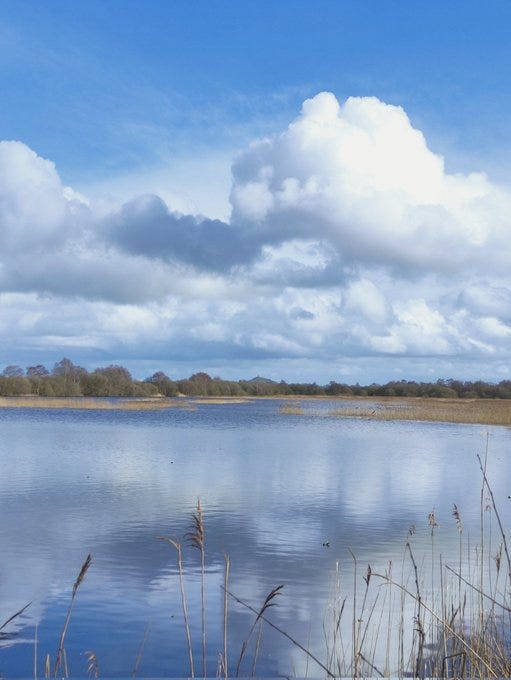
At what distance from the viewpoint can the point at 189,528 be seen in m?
9.98

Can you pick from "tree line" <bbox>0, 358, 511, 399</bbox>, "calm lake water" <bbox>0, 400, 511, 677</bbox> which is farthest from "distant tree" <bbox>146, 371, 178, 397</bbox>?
"calm lake water" <bbox>0, 400, 511, 677</bbox>

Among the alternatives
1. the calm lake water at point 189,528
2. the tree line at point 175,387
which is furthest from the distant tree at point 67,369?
the calm lake water at point 189,528

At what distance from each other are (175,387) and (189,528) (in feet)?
269

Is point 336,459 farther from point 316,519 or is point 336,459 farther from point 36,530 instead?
point 36,530

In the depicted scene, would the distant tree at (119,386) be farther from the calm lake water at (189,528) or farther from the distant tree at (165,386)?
the calm lake water at (189,528)

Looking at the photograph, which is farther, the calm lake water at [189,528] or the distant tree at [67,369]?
the distant tree at [67,369]

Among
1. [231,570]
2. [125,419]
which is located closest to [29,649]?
[231,570]

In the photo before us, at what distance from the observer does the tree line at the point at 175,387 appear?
71.4 meters

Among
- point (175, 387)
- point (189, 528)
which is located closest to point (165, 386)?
point (175, 387)

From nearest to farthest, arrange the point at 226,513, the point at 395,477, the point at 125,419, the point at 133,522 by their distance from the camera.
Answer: the point at 133,522, the point at 226,513, the point at 395,477, the point at 125,419

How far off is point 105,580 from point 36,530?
8.89ft

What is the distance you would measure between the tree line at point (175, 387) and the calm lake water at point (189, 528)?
48.8 m

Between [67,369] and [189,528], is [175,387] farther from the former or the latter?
[189,528]

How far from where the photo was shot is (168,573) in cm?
748
